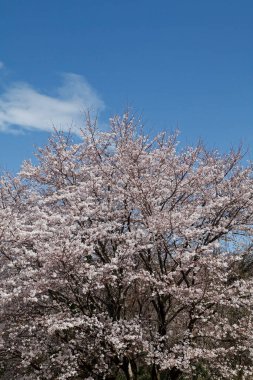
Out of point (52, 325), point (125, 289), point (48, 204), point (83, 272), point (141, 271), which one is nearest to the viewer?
point (52, 325)

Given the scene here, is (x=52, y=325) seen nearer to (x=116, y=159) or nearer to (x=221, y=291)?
(x=221, y=291)

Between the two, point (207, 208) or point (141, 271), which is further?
point (207, 208)

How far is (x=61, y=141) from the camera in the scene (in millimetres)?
15227

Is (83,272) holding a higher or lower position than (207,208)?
lower

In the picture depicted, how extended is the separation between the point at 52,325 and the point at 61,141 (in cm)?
709

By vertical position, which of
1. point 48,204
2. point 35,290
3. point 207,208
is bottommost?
point 35,290

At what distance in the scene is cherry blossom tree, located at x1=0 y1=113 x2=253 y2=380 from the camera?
11117 millimetres

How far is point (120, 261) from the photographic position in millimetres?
11539

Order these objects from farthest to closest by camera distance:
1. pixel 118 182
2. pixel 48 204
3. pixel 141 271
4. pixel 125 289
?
1. pixel 48 204
2. pixel 118 182
3. pixel 125 289
4. pixel 141 271

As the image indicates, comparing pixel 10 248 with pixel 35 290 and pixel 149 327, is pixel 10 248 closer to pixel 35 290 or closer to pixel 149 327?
pixel 35 290

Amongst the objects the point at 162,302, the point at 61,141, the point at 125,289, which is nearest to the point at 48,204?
the point at 61,141

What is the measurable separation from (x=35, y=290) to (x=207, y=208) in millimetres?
5479

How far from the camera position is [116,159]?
1427 cm

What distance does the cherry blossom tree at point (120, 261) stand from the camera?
36.5 feet
